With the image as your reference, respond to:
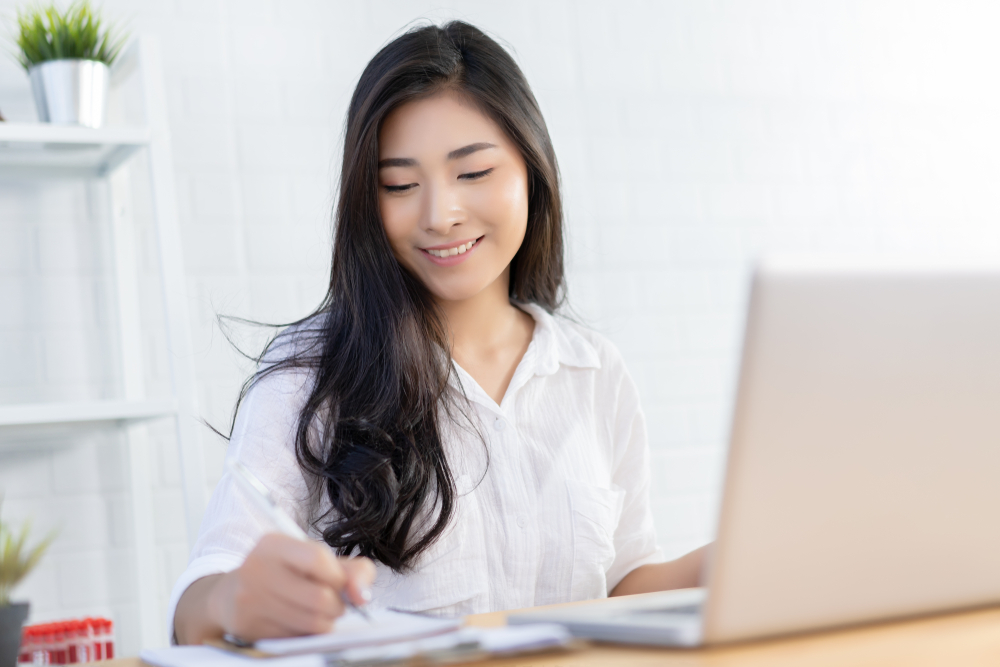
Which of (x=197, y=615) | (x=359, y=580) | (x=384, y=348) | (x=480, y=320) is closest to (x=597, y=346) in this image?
(x=480, y=320)

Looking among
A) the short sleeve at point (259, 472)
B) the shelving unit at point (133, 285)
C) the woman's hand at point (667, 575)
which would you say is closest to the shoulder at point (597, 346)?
the woman's hand at point (667, 575)

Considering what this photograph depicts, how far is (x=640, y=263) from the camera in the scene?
276 centimetres

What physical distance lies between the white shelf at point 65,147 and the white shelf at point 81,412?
53 centimetres

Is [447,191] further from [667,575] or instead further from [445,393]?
[667,575]

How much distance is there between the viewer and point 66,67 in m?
1.89

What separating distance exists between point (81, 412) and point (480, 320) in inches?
31.6

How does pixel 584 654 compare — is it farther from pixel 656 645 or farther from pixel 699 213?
pixel 699 213

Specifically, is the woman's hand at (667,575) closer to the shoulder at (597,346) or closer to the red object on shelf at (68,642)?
the shoulder at (597,346)

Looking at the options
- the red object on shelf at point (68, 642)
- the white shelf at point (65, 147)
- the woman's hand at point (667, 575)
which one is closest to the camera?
the woman's hand at point (667, 575)

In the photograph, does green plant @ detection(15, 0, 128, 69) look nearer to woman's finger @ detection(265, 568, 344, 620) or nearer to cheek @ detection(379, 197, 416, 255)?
cheek @ detection(379, 197, 416, 255)

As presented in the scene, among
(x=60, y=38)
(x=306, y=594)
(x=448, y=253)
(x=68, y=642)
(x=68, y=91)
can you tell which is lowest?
(x=68, y=642)

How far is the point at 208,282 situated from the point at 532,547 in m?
1.21

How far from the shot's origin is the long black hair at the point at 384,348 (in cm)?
135

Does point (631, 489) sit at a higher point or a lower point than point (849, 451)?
lower
